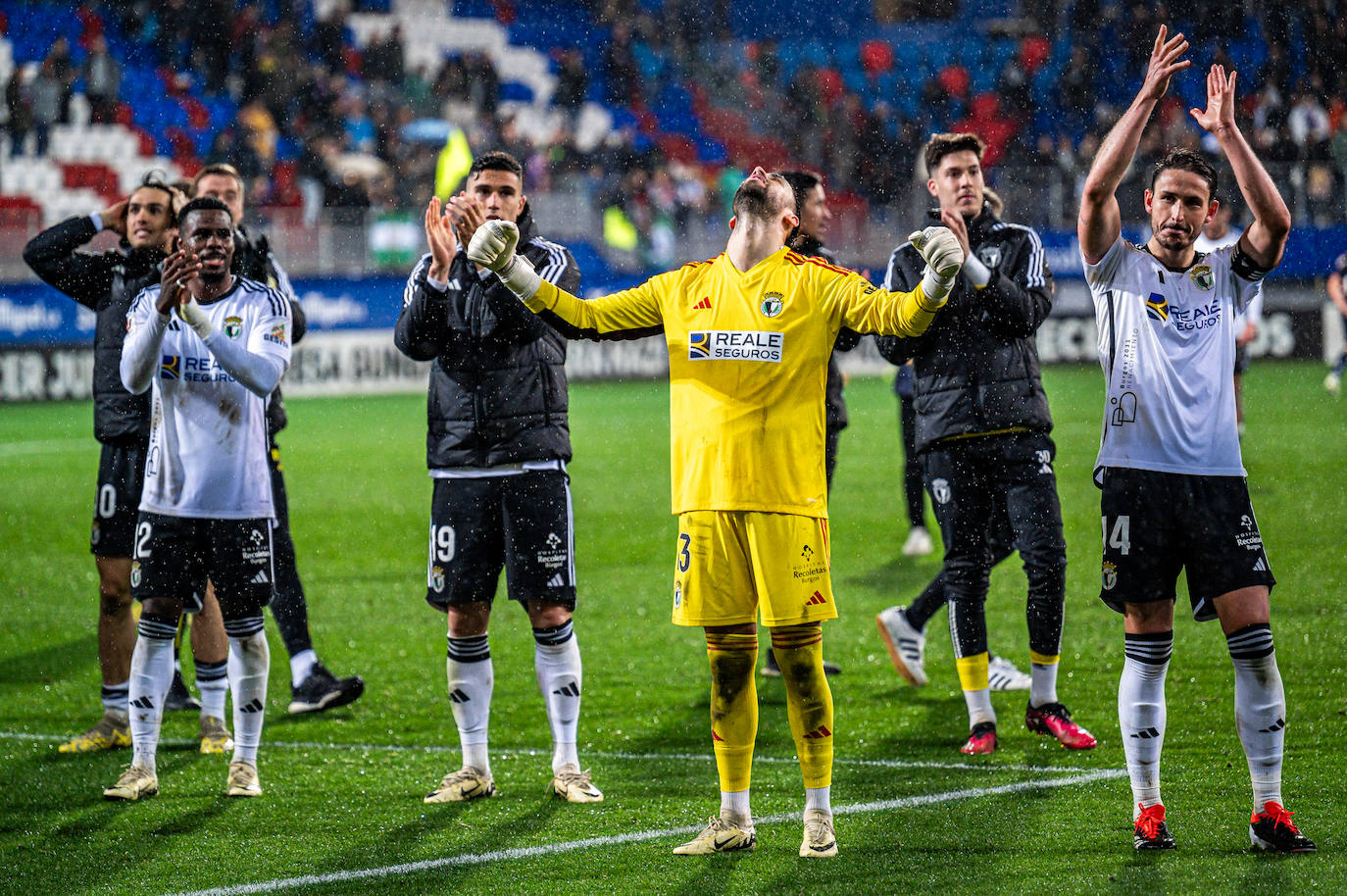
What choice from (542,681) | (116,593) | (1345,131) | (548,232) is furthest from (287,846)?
(1345,131)

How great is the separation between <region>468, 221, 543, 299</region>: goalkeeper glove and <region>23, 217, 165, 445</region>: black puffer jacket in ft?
7.73

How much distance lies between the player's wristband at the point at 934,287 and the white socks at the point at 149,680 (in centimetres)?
320

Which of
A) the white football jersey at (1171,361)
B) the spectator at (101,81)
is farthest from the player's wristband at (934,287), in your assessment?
the spectator at (101,81)

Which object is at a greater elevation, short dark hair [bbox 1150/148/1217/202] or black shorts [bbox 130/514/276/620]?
short dark hair [bbox 1150/148/1217/202]

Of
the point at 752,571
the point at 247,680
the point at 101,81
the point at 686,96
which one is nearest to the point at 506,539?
the point at 247,680

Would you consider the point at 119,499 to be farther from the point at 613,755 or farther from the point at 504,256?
the point at 504,256

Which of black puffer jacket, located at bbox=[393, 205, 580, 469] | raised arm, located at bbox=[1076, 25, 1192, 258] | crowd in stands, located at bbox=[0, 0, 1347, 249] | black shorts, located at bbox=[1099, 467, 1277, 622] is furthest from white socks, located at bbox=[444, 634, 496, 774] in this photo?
crowd in stands, located at bbox=[0, 0, 1347, 249]

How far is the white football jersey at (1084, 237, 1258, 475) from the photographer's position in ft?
16.0

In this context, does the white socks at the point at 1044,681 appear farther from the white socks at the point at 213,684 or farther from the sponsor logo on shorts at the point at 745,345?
the white socks at the point at 213,684

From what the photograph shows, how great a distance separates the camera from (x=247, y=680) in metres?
5.91

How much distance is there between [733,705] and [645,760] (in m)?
1.46

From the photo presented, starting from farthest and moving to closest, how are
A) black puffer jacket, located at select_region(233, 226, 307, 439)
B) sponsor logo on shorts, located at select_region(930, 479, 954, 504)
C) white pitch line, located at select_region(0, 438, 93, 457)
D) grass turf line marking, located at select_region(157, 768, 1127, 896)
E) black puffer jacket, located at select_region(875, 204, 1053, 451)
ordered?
white pitch line, located at select_region(0, 438, 93, 457) → black puffer jacket, located at select_region(233, 226, 307, 439) → sponsor logo on shorts, located at select_region(930, 479, 954, 504) → black puffer jacket, located at select_region(875, 204, 1053, 451) → grass turf line marking, located at select_region(157, 768, 1127, 896)

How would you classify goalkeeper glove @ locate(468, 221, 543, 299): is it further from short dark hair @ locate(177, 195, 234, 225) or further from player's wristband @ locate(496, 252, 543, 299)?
short dark hair @ locate(177, 195, 234, 225)

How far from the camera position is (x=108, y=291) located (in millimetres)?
7008
